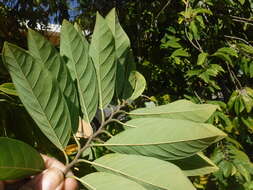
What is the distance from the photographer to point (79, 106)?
24.3 inches

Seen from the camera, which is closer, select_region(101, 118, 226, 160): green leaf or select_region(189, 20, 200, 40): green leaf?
select_region(101, 118, 226, 160): green leaf

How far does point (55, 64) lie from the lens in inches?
22.6

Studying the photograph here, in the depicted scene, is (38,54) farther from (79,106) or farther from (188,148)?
(188,148)

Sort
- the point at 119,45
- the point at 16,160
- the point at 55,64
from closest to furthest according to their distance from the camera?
the point at 16,160, the point at 55,64, the point at 119,45

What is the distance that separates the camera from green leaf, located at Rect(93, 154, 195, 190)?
471 millimetres

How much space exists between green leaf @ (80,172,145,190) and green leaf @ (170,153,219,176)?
0.39 ft

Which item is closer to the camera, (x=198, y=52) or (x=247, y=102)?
(x=247, y=102)

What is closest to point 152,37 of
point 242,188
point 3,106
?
point 242,188

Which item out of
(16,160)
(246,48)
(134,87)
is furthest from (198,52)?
(16,160)

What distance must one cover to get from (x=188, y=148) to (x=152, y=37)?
217cm

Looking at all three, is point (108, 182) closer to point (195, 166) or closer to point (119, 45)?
point (195, 166)

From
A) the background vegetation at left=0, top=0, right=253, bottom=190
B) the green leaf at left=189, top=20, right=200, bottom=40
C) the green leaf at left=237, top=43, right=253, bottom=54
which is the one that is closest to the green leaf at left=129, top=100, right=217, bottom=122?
the background vegetation at left=0, top=0, right=253, bottom=190

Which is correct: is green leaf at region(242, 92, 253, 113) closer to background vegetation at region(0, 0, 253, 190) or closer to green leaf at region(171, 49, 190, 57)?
background vegetation at region(0, 0, 253, 190)

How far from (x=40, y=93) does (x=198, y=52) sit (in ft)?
6.57
